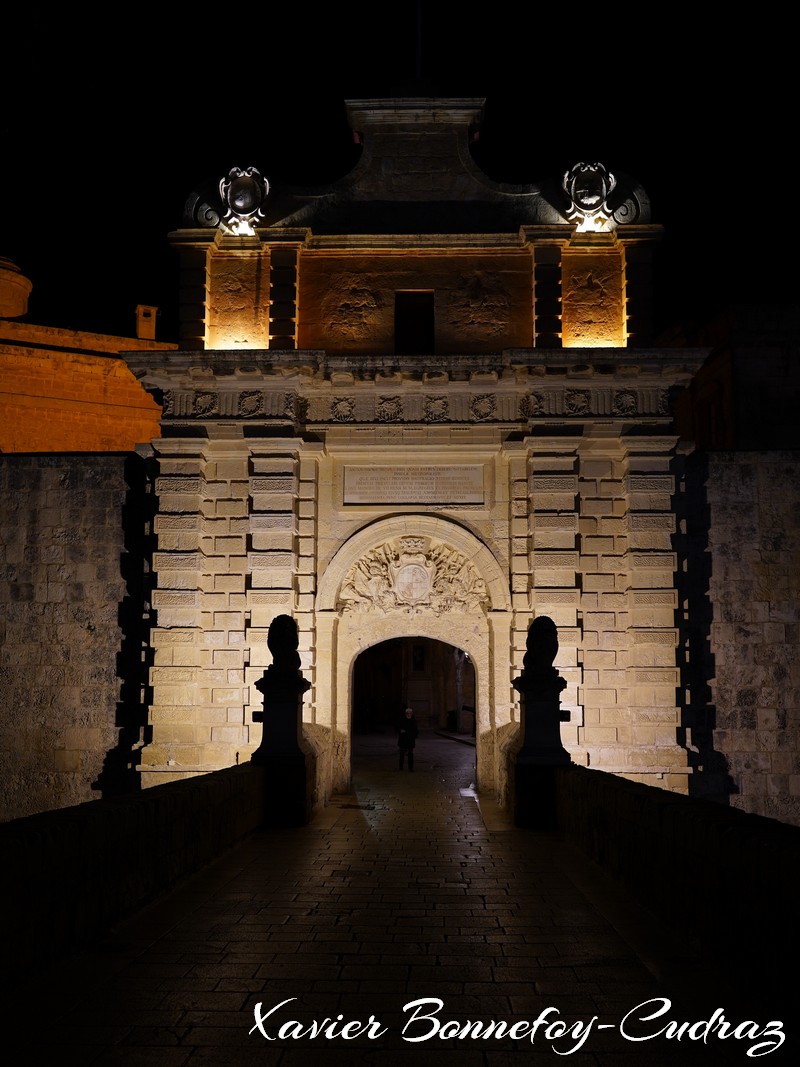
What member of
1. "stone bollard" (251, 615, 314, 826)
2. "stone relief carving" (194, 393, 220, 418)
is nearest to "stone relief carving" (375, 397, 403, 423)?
"stone relief carving" (194, 393, 220, 418)

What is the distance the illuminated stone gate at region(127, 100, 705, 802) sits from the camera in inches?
543

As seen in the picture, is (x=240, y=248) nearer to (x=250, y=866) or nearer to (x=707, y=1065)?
(x=250, y=866)

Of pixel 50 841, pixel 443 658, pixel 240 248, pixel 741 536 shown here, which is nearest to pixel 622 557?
pixel 741 536

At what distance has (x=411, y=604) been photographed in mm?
14867

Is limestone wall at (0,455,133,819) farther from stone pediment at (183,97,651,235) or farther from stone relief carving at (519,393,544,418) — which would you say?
stone relief carving at (519,393,544,418)

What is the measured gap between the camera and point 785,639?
1448 cm

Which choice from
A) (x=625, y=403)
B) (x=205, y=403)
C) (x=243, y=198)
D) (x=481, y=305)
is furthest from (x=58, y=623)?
(x=625, y=403)

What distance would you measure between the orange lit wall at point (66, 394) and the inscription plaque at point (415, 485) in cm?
1085

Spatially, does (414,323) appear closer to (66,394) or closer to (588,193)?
(588,193)

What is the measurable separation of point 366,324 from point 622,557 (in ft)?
17.3

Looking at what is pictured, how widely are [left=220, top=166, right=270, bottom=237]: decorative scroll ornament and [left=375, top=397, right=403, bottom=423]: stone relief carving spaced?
338cm

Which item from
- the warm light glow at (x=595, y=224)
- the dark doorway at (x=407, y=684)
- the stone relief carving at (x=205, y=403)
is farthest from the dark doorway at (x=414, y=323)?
the dark doorway at (x=407, y=684)

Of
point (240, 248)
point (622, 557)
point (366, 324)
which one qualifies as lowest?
point (622, 557)

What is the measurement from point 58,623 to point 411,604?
5478 millimetres
